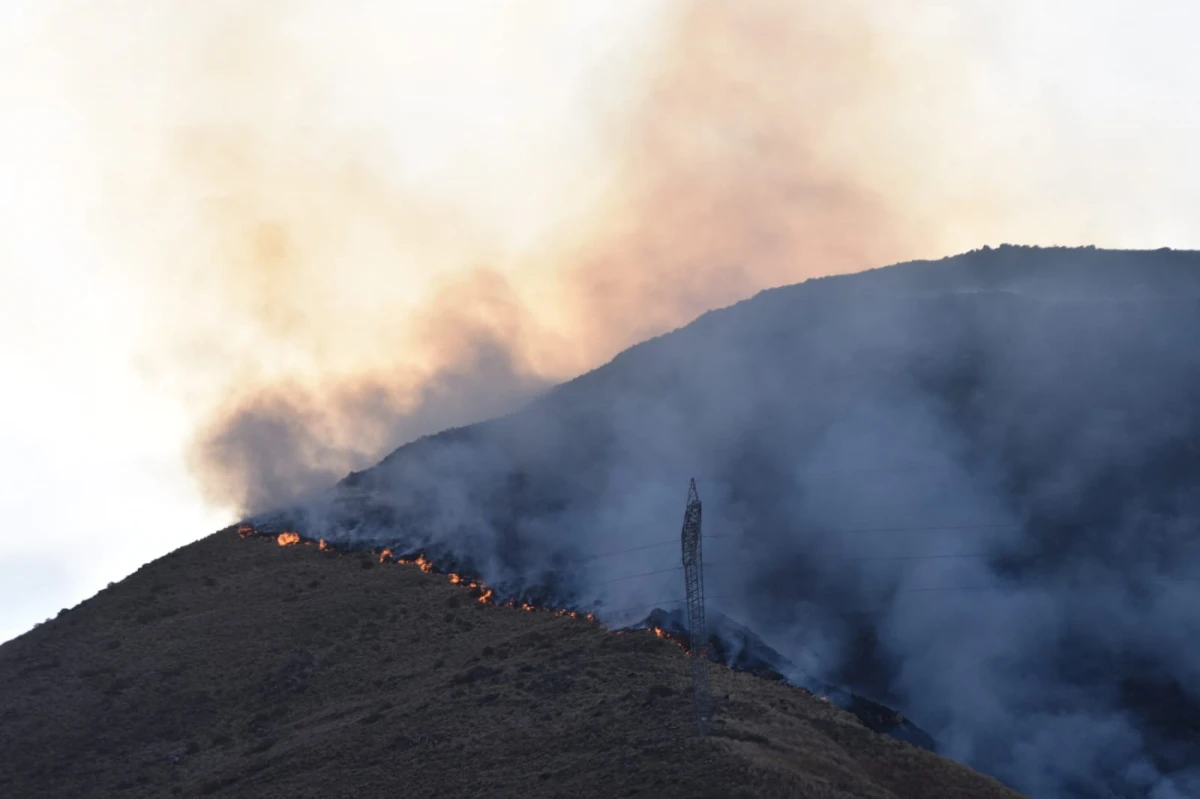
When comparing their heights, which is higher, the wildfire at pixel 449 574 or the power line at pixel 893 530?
the wildfire at pixel 449 574

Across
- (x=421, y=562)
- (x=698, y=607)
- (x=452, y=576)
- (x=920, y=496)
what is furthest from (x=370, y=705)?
(x=920, y=496)

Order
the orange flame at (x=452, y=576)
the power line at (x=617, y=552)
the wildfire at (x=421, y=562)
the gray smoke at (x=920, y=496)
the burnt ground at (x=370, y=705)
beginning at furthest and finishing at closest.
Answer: the wildfire at (x=421, y=562)
the power line at (x=617, y=552)
the orange flame at (x=452, y=576)
the gray smoke at (x=920, y=496)
the burnt ground at (x=370, y=705)

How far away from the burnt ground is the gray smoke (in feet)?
28.5

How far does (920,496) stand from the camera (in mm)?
120062

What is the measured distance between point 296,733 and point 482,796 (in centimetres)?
2304

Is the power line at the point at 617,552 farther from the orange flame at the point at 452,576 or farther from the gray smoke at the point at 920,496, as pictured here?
the orange flame at the point at 452,576

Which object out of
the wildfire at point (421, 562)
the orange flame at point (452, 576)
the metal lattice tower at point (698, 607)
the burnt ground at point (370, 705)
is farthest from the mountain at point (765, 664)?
the wildfire at point (421, 562)

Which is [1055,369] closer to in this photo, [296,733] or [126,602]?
[296,733]

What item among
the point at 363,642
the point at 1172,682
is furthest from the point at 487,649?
the point at 1172,682

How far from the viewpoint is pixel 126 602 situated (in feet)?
400

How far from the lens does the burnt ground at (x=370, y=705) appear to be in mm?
77375

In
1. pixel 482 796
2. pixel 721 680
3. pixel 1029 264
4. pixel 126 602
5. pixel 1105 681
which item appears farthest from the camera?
pixel 1029 264

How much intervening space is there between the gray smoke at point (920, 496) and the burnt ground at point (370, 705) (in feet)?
28.5

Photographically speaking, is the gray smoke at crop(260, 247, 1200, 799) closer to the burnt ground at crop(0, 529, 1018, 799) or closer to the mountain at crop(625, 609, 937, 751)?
the mountain at crop(625, 609, 937, 751)
